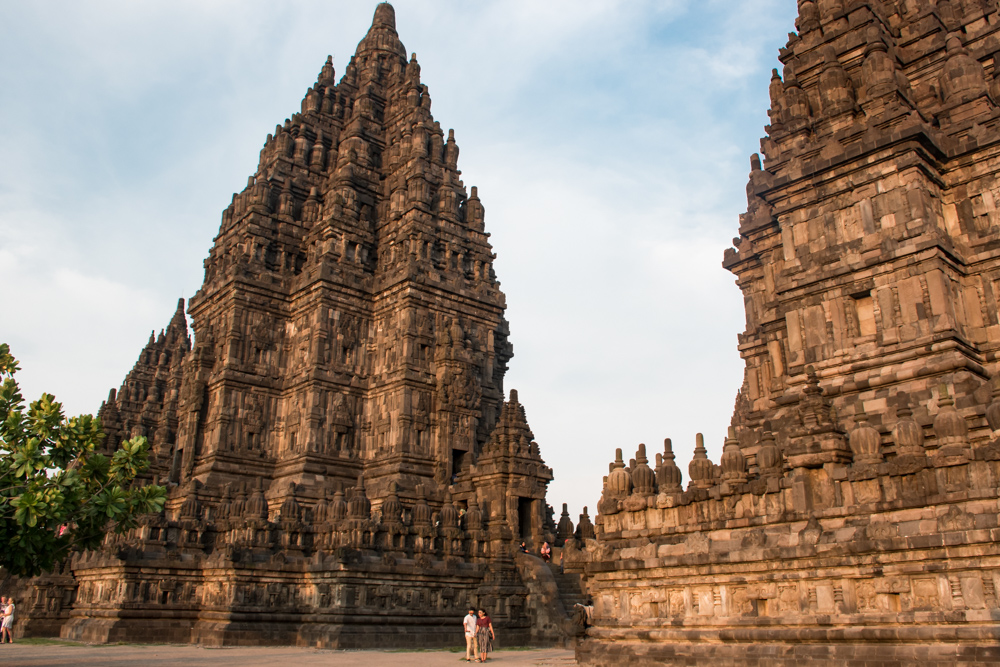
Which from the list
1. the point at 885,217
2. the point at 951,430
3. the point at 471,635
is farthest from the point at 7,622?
the point at 885,217

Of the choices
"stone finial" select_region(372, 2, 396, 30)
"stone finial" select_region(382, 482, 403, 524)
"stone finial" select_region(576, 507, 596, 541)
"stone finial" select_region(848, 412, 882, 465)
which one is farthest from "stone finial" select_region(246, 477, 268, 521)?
"stone finial" select_region(372, 2, 396, 30)

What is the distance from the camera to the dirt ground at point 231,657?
19.4 meters

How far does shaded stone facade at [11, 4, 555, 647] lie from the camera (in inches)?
1074

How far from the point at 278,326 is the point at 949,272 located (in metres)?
31.6

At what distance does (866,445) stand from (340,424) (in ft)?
91.7

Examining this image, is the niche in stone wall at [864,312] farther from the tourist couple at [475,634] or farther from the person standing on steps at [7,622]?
the person standing on steps at [7,622]

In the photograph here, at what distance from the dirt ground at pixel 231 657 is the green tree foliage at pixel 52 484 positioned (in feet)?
16.9

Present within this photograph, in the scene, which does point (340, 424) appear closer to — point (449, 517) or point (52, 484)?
point (449, 517)

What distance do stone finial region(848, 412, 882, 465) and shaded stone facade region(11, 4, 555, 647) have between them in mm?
17233

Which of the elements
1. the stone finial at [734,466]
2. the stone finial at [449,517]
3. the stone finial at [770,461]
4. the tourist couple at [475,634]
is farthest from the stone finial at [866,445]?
the stone finial at [449,517]

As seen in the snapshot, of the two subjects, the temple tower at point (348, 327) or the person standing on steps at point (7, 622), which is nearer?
the person standing on steps at point (7, 622)

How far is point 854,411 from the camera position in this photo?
18.0 metres

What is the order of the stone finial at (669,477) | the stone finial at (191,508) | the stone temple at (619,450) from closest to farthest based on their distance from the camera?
1. the stone temple at (619,450)
2. the stone finial at (669,477)
3. the stone finial at (191,508)

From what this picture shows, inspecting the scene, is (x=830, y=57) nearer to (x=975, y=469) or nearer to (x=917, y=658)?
(x=975, y=469)
